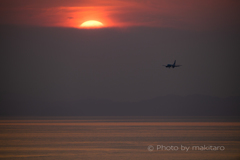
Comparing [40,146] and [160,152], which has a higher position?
[40,146]

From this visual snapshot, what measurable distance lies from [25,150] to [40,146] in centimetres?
511

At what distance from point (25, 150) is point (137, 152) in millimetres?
15350

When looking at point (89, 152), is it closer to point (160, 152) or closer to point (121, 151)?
point (121, 151)

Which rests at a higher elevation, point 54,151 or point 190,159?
point 54,151

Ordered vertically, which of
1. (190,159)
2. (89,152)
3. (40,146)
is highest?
(40,146)

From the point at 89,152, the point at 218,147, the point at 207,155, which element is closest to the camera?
the point at 207,155

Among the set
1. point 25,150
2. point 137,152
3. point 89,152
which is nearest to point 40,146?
point 25,150

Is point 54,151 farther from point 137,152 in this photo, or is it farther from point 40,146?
point 137,152

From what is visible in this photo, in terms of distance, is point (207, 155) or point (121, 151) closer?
point (207, 155)

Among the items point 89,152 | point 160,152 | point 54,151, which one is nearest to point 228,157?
point 160,152

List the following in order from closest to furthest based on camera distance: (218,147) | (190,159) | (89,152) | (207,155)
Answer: (190,159), (207,155), (89,152), (218,147)

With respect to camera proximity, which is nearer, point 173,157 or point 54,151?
point 173,157

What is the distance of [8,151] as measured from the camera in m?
53.4

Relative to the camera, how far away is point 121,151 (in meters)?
51.8
